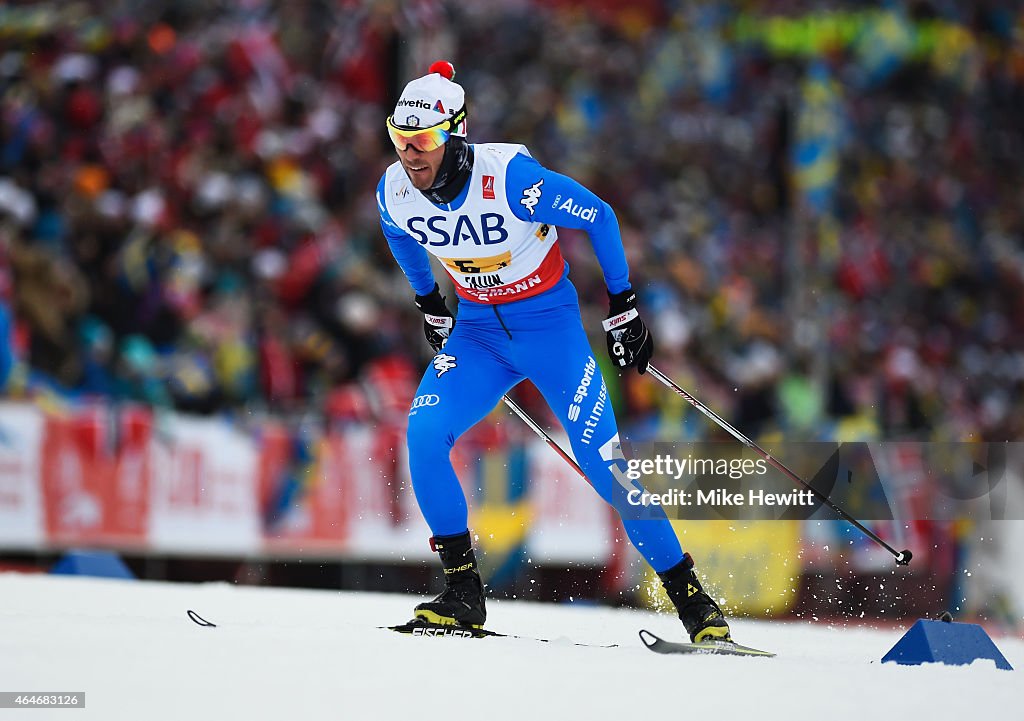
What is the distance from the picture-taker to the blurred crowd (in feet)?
→ 32.1

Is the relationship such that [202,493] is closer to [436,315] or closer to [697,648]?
[436,315]

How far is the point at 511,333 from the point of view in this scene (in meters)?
5.94

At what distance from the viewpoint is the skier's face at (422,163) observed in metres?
5.56

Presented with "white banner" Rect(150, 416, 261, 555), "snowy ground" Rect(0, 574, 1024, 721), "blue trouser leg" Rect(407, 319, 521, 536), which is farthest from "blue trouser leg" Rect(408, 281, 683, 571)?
"white banner" Rect(150, 416, 261, 555)

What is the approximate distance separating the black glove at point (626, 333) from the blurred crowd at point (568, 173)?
152 inches

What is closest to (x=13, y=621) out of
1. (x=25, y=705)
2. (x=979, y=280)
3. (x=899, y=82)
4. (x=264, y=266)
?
(x=25, y=705)

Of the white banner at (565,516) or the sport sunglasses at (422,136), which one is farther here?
the white banner at (565,516)

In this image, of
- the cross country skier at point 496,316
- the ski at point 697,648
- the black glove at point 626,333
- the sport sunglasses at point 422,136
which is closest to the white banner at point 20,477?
the cross country skier at point 496,316

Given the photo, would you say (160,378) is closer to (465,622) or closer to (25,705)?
(465,622)

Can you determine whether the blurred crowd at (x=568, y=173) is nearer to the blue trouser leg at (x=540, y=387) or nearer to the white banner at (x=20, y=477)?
the white banner at (x=20, y=477)

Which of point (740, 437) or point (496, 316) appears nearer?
point (496, 316)

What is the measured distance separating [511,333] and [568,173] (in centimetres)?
706

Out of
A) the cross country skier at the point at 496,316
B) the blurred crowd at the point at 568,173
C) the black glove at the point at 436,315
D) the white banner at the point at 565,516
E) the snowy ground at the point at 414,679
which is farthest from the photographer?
the blurred crowd at the point at 568,173

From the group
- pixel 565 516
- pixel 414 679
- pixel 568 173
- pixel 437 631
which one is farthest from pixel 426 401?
pixel 568 173
